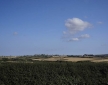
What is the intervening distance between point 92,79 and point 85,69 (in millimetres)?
1738

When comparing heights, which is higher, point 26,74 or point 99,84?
point 26,74

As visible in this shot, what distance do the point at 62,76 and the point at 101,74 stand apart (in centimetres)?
510

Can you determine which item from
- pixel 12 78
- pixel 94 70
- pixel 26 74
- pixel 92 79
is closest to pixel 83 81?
pixel 92 79

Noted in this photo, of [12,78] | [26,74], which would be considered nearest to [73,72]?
[26,74]

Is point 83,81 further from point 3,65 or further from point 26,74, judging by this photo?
point 3,65

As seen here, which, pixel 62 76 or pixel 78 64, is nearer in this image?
pixel 62 76

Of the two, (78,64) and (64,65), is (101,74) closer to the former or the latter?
(78,64)

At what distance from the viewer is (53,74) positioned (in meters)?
22.2

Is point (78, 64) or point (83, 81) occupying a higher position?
point (78, 64)

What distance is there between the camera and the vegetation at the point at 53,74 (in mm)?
21250

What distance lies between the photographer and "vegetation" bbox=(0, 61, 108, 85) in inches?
837

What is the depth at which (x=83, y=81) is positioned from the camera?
859 inches

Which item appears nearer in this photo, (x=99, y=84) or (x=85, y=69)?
(x=99, y=84)

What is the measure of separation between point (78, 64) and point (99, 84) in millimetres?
3758
